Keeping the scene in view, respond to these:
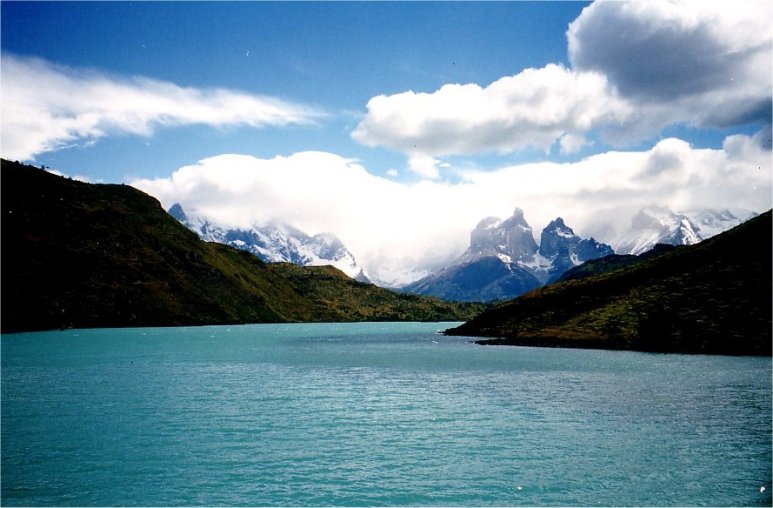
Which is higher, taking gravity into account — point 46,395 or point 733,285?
point 733,285

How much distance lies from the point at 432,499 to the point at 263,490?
39.0 feet

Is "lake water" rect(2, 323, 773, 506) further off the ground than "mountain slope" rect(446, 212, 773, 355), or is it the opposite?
"mountain slope" rect(446, 212, 773, 355)

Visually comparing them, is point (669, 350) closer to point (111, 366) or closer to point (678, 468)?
point (678, 468)

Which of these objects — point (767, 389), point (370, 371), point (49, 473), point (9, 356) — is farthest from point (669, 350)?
point (9, 356)

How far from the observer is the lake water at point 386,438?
133 feet

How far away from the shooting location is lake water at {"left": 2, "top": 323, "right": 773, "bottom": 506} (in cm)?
4044

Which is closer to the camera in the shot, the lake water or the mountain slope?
the lake water

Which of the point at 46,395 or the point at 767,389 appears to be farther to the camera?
the point at 767,389

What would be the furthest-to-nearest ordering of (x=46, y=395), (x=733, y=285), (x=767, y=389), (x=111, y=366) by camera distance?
(x=733, y=285), (x=111, y=366), (x=767, y=389), (x=46, y=395)

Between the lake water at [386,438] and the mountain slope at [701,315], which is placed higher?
the mountain slope at [701,315]

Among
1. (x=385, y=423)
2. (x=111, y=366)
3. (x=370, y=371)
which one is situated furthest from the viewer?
(x=111, y=366)

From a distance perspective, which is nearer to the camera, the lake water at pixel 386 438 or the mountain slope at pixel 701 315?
the lake water at pixel 386 438

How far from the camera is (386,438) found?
5556 cm

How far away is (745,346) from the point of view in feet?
473
